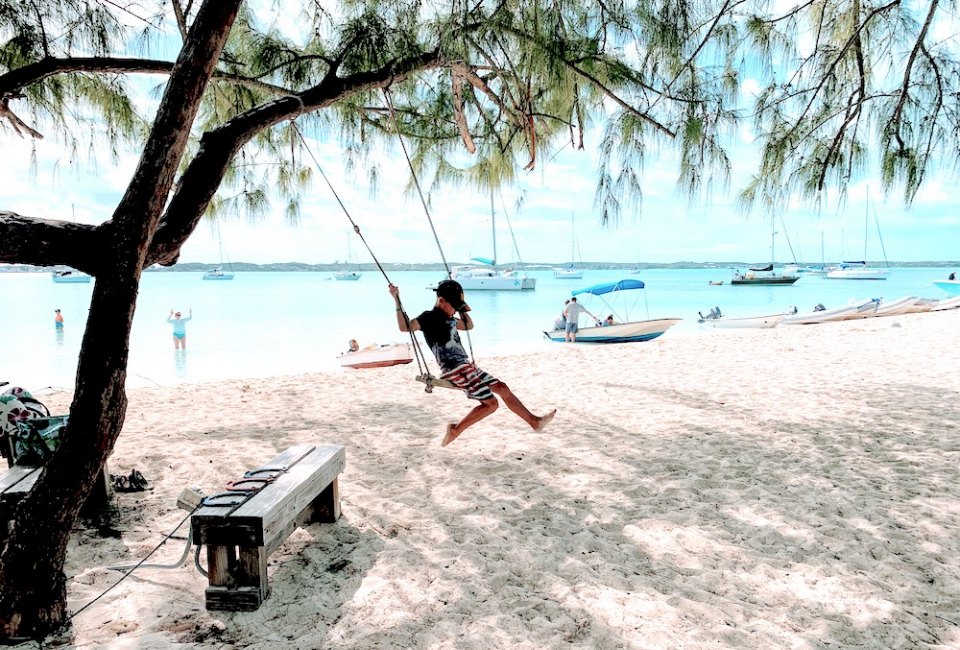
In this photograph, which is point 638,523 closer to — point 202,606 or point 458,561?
point 458,561

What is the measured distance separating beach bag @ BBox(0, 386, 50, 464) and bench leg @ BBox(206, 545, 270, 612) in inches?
86.0

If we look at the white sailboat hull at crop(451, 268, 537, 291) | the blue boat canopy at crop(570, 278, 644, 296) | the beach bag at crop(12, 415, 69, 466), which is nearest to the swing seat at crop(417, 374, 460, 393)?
the beach bag at crop(12, 415, 69, 466)

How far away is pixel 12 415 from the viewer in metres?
3.80

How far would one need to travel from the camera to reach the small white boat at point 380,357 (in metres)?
11.1

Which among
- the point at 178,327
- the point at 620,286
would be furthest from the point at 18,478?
the point at 178,327

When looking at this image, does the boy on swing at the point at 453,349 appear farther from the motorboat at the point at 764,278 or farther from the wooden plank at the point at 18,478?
the motorboat at the point at 764,278

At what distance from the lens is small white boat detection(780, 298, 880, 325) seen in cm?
1802

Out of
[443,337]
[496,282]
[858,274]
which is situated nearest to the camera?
[443,337]

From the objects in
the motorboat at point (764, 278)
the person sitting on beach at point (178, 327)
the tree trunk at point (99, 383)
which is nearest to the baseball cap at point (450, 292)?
the tree trunk at point (99, 383)

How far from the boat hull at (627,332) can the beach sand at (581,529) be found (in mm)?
8183

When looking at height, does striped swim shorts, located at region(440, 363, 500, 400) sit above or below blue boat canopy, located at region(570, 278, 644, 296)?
below

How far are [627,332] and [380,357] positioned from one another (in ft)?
20.4

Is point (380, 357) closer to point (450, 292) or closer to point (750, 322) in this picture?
point (450, 292)

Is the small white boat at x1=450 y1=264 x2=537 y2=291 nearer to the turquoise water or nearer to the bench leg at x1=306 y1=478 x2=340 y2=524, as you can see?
the turquoise water
